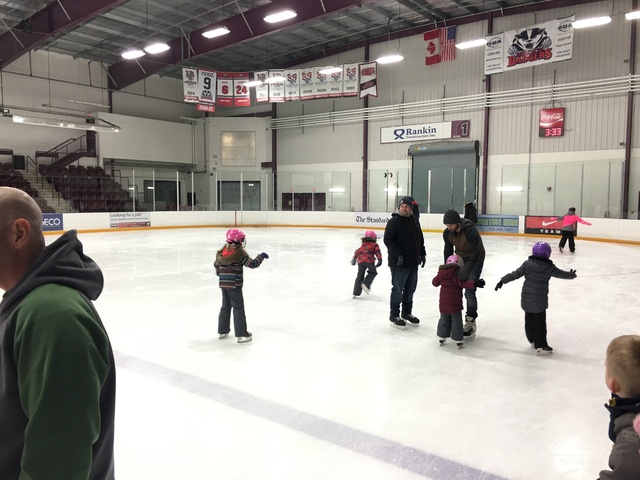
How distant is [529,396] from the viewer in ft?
12.1

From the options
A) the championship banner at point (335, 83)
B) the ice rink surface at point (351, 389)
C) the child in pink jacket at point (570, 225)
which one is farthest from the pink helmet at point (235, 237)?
the championship banner at point (335, 83)

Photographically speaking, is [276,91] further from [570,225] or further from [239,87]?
[570,225]

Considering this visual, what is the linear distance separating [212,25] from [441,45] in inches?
347

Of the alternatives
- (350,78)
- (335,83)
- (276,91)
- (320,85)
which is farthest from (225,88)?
(350,78)

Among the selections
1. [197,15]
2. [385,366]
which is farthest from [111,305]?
[197,15]

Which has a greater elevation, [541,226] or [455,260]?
[455,260]

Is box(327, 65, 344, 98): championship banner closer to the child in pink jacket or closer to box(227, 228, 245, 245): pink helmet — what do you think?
the child in pink jacket

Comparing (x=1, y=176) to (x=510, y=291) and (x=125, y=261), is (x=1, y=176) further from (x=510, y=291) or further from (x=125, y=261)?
(x=510, y=291)

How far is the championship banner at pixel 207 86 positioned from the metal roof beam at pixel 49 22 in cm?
515

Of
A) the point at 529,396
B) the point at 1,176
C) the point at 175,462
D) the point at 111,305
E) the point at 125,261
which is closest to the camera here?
the point at 175,462

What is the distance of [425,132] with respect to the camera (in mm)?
21594

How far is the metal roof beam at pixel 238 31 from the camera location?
15.2 meters

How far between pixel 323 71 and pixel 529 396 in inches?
710

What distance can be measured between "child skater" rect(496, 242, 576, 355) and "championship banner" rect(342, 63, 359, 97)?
53.9 feet
